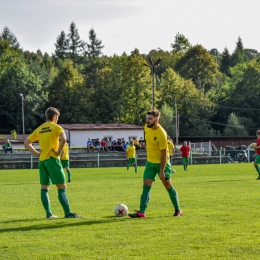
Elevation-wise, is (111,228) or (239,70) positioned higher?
(239,70)

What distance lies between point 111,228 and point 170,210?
289cm

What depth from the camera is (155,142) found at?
444 inches

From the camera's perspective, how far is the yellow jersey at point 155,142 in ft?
36.6

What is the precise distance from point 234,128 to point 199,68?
2603 centimetres

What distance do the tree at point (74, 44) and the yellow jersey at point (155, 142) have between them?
120m

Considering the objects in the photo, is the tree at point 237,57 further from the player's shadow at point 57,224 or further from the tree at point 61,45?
the player's shadow at point 57,224

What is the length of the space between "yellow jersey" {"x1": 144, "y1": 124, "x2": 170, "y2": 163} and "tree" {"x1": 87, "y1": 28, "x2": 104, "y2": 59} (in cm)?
12008

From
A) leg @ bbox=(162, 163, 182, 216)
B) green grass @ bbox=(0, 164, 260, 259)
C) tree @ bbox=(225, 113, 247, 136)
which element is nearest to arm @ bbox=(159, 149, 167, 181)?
leg @ bbox=(162, 163, 182, 216)

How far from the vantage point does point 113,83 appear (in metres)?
95.8

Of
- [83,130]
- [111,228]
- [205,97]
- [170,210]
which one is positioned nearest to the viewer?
[111,228]

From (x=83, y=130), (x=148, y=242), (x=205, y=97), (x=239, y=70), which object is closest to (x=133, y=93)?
(x=205, y=97)

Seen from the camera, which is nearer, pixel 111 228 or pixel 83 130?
pixel 111 228

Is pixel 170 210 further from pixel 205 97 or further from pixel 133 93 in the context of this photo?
pixel 205 97

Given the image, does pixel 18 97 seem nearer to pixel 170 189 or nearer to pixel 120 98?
pixel 120 98
